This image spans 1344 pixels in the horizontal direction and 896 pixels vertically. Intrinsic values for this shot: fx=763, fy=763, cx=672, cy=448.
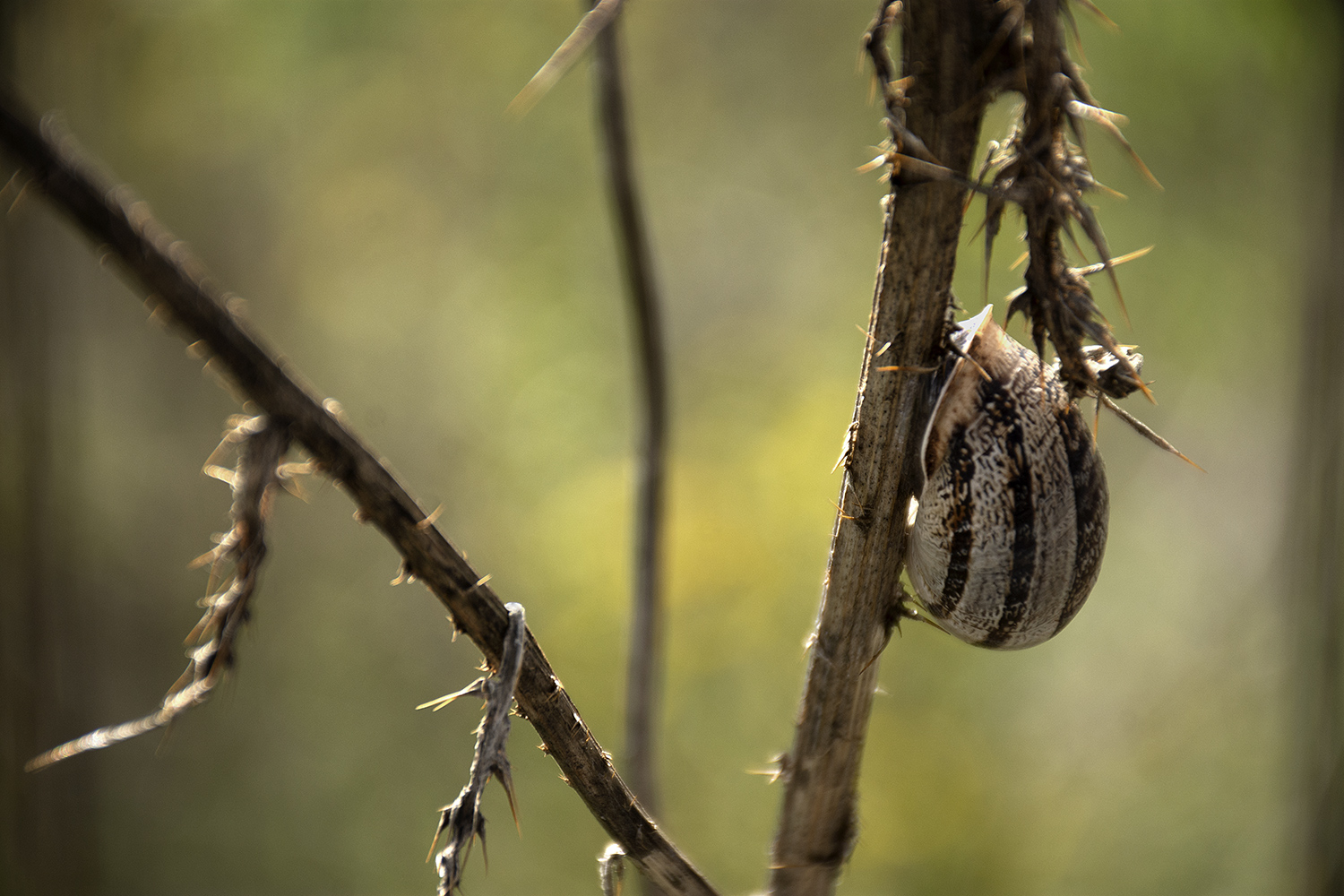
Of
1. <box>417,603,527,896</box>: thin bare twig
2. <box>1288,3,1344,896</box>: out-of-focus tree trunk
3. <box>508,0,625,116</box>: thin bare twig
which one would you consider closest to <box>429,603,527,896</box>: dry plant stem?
<box>417,603,527,896</box>: thin bare twig

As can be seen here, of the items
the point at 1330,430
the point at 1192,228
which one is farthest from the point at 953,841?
the point at 1192,228

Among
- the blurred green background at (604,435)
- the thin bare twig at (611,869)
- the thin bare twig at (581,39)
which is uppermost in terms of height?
the blurred green background at (604,435)

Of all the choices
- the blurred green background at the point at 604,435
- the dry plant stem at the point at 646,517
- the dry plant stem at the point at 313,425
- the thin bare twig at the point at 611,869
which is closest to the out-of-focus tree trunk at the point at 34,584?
the blurred green background at the point at 604,435

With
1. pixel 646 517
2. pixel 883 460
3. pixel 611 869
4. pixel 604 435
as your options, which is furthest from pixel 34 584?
pixel 883 460

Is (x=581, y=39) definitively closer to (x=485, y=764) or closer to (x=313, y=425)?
(x=313, y=425)

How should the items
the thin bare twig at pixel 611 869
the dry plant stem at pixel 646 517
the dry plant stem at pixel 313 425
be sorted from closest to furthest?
the dry plant stem at pixel 313 425
the thin bare twig at pixel 611 869
the dry plant stem at pixel 646 517

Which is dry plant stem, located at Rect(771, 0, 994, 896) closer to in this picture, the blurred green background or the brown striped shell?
the brown striped shell

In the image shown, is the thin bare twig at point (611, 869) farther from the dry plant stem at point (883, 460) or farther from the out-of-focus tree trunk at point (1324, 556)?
the out-of-focus tree trunk at point (1324, 556)
